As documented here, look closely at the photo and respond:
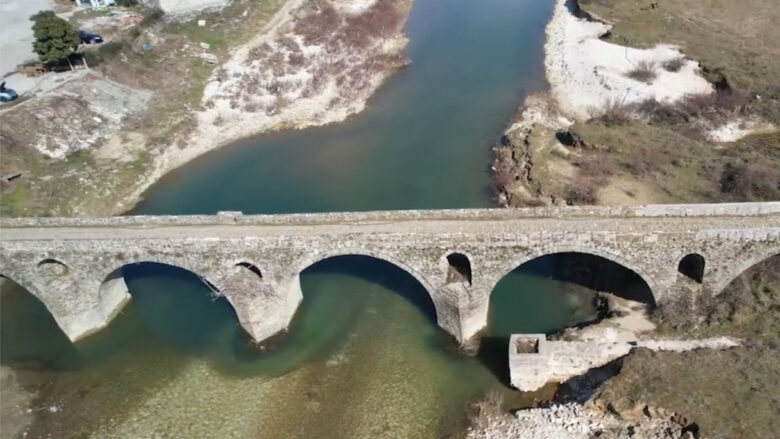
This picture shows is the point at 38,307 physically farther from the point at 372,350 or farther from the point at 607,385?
the point at 607,385

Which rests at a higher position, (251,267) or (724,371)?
(251,267)

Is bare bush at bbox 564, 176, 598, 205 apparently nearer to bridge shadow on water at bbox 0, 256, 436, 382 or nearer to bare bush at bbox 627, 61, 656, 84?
bridge shadow on water at bbox 0, 256, 436, 382

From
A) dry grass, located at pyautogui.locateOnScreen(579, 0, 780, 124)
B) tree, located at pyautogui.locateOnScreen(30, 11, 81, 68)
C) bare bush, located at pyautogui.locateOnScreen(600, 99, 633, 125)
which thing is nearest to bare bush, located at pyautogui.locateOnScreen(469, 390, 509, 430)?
bare bush, located at pyautogui.locateOnScreen(600, 99, 633, 125)

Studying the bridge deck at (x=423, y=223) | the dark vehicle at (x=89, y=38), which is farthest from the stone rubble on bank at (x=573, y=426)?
the dark vehicle at (x=89, y=38)

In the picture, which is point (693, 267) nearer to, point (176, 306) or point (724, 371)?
point (724, 371)

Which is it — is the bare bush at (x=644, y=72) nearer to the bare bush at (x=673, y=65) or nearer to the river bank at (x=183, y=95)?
the bare bush at (x=673, y=65)

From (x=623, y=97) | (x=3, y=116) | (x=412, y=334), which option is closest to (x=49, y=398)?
(x=412, y=334)

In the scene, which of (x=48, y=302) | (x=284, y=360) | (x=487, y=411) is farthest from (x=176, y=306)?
(x=487, y=411)
